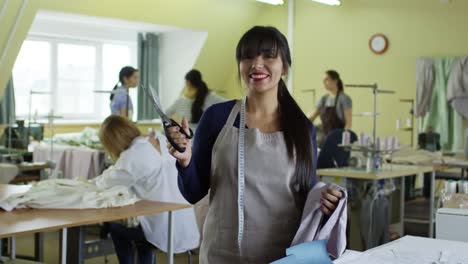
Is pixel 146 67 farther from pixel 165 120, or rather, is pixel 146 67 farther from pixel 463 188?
pixel 165 120

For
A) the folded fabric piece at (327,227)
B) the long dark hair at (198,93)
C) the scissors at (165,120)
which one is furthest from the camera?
the long dark hair at (198,93)

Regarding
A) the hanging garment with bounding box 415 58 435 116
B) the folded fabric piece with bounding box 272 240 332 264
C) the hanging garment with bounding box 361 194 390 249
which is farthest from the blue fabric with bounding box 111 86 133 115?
the folded fabric piece with bounding box 272 240 332 264

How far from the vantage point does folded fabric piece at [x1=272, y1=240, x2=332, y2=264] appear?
58.4 inches

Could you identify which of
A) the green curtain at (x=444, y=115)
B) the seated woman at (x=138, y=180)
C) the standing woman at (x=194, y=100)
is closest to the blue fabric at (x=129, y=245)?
the seated woman at (x=138, y=180)

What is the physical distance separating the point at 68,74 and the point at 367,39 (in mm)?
3777

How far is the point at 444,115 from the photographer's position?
8.15 metres

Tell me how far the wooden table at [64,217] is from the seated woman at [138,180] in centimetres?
32

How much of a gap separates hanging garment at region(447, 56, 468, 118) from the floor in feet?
12.7

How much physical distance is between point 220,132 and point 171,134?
23 cm

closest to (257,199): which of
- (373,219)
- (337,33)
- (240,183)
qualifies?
(240,183)

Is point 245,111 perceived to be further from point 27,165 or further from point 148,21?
point 148,21

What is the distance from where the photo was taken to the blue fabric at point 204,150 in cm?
190

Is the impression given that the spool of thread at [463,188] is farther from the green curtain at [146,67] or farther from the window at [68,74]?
the green curtain at [146,67]

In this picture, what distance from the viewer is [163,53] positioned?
9.98 metres
